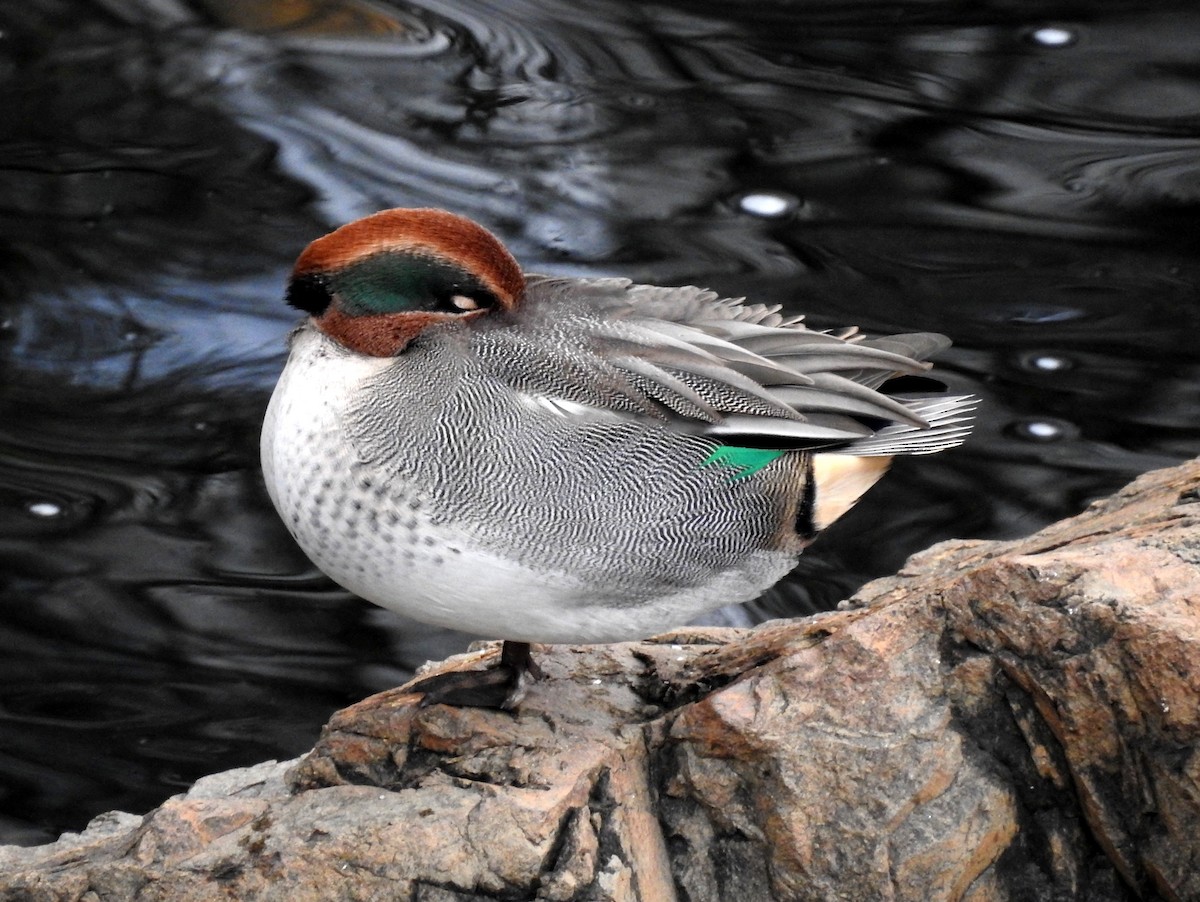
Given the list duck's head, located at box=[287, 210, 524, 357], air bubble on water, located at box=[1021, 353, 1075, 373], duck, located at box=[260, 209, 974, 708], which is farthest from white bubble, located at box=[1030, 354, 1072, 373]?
duck's head, located at box=[287, 210, 524, 357]

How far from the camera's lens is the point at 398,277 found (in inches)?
111

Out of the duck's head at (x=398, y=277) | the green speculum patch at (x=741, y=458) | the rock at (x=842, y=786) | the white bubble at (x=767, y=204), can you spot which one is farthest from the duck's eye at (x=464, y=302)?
the white bubble at (x=767, y=204)

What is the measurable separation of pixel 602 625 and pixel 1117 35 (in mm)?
5357

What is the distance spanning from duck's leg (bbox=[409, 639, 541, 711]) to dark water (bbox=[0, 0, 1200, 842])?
168cm

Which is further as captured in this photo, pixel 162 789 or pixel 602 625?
pixel 162 789

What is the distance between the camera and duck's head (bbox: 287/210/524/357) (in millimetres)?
2793

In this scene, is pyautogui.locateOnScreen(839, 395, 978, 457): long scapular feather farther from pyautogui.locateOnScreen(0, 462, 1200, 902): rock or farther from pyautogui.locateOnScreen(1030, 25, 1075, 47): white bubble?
pyautogui.locateOnScreen(1030, 25, 1075, 47): white bubble

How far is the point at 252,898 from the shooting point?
268cm

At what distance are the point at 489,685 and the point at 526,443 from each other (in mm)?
557

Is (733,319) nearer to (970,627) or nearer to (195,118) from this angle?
(970,627)

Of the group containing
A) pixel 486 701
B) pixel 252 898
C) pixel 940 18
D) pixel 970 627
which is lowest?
pixel 252 898

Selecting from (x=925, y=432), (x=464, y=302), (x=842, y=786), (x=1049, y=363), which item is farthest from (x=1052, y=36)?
(x=842, y=786)

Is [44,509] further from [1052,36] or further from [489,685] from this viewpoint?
[1052,36]

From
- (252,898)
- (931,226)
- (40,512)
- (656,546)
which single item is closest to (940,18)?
(931,226)
